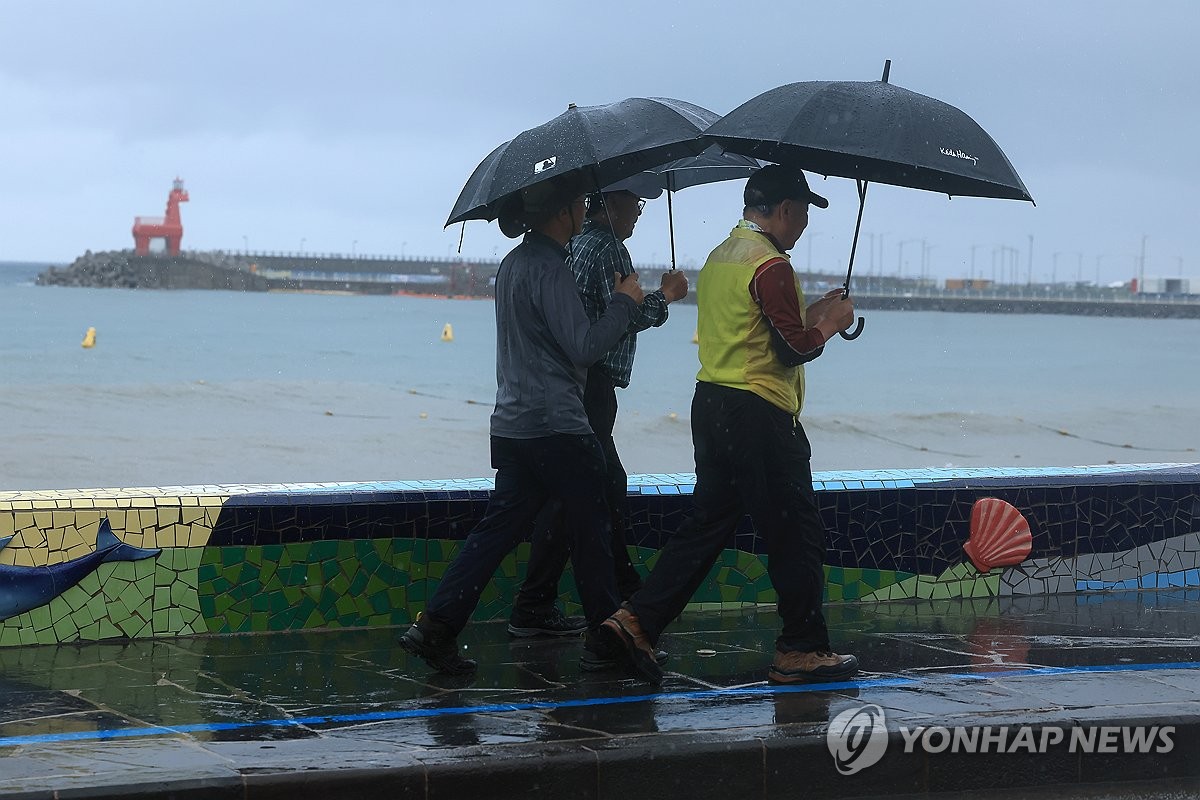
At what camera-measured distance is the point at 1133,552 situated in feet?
25.3

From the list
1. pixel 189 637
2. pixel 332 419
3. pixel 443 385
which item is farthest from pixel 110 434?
pixel 189 637

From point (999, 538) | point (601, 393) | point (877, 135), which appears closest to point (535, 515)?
point (601, 393)

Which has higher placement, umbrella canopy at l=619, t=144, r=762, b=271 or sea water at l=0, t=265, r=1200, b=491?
umbrella canopy at l=619, t=144, r=762, b=271

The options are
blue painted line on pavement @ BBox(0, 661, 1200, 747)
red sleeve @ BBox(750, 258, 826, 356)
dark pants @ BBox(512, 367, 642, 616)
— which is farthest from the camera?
dark pants @ BBox(512, 367, 642, 616)

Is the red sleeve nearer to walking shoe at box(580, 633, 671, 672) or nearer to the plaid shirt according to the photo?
the plaid shirt

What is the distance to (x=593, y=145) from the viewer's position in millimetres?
5328

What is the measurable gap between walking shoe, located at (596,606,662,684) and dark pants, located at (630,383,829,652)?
42 mm

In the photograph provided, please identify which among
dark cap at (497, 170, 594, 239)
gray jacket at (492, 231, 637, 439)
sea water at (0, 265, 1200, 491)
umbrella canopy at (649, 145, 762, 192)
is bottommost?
sea water at (0, 265, 1200, 491)

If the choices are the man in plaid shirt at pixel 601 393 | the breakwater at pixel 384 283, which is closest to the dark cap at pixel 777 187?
the man in plaid shirt at pixel 601 393

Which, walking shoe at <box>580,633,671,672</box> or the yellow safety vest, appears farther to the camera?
walking shoe at <box>580,633,671,672</box>

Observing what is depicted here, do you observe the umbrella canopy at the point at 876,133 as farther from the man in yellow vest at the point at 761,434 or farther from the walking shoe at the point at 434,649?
the walking shoe at the point at 434,649

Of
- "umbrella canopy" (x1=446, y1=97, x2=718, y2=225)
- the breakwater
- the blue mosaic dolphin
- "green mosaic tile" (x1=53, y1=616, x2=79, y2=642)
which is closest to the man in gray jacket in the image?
"umbrella canopy" (x1=446, y1=97, x2=718, y2=225)

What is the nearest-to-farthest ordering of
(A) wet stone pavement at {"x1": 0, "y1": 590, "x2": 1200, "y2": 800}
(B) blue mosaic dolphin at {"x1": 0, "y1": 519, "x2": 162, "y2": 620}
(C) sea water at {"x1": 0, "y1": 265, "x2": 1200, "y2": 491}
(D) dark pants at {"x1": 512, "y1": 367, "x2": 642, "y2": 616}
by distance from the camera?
(A) wet stone pavement at {"x1": 0, "y1": 590, "x2": 1200, "y2": 800}, (B) blue mosaic dolphin at {"x1": 0, "y1": 519, "x2": 162, "y2": 620}, (D) dark pants at {"x1": 512, "y1": 367, "x2": 642, "y2": 616}, (C) sea water at {"x1": 0, "y1": 265, "x2": 1200, "y2": 491}

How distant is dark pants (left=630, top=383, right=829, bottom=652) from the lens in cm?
545
